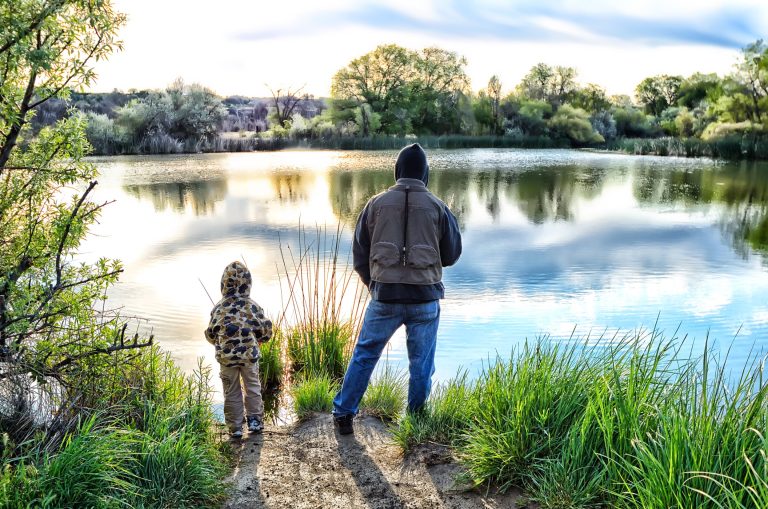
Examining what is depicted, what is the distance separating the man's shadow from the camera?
311 cm

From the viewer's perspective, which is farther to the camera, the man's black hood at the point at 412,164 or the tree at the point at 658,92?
the tree at the point at 658,92

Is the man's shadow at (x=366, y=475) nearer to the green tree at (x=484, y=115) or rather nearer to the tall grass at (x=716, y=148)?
the tall grass at (x=716, y=148)

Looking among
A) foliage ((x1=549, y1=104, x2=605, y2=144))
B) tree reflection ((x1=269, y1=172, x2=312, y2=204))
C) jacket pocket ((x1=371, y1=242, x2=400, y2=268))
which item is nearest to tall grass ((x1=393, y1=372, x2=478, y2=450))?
jacket pocket ((x1=371, y1=242, x2=400, y2=268))

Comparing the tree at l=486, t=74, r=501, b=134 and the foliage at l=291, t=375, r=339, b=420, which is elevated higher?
the tree at l=486, t=74, r=501, b=134

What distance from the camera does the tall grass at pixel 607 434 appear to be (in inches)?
95.9

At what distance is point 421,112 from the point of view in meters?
54.1

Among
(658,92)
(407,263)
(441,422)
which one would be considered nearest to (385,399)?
(441,422)

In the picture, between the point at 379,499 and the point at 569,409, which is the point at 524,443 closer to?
the point at 569,409

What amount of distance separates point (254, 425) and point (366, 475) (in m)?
1.00

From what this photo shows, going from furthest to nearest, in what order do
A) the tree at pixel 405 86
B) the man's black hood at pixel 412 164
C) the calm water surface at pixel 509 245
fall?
the tree at pixel 405 86 → the calm water surface at pixel 509 245 → the man's black hood at pixel 412 164

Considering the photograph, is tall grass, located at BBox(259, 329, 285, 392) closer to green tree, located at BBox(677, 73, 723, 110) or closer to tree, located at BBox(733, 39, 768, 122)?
tree, located at BBox(733, 39, 768, 122)

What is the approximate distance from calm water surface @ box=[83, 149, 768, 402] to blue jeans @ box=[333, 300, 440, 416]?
4.40ft

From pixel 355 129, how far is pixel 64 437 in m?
45.3

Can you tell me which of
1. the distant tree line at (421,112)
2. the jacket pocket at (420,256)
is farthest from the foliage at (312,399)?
the distant tree line at (421,112)
